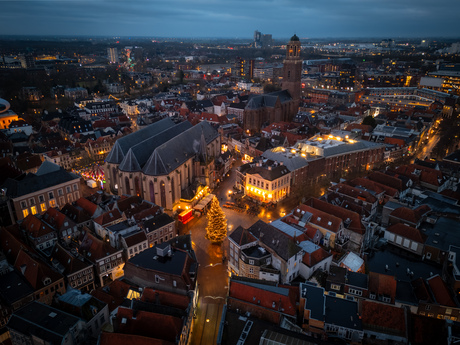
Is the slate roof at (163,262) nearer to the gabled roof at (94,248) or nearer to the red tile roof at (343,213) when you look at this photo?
the gabled roof at (94,248)

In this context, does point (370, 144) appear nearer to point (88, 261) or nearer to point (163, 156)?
point (163, 156)

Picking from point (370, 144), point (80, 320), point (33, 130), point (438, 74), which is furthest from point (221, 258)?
point (438, 74)

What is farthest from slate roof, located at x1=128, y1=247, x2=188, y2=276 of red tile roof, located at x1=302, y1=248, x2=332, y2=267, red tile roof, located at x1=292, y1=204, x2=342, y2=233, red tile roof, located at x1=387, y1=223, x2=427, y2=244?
red tile roof, located at x1=387, y1=223, x2=427, y2=244

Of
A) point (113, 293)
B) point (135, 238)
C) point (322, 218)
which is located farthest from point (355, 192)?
point (113, 293)

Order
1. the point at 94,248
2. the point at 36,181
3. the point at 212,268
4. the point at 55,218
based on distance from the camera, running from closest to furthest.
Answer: the point at 94,248 < the point at 212,268 < the point at 55,218 < the point at 36,181

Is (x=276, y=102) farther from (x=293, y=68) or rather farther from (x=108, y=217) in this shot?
(x=108, y=217)
